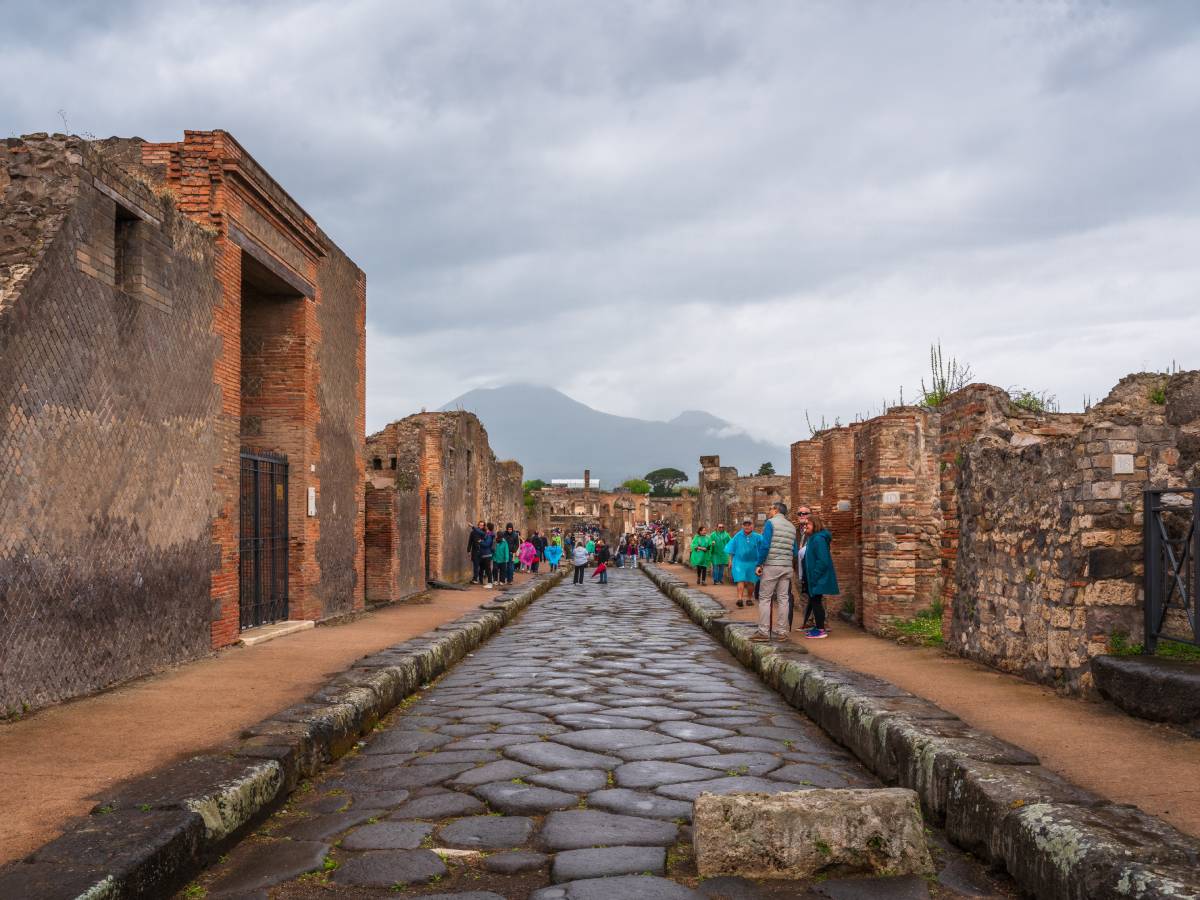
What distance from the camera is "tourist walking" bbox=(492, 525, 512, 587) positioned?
2192 cm

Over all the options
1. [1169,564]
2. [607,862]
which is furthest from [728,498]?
[607,862]

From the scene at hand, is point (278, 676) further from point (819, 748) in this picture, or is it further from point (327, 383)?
point (327, 383)

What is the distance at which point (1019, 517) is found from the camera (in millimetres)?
7691

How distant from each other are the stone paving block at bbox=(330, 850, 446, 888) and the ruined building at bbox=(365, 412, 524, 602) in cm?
1283

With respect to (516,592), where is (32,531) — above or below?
above

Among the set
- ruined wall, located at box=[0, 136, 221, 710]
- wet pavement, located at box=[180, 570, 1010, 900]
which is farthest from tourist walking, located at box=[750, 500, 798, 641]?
ruined wall, located at box=[0, 136, 221, 710]

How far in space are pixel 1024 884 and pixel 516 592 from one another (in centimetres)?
1477

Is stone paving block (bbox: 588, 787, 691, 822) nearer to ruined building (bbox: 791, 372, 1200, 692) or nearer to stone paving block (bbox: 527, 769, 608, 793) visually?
stone paving block (bbox: 527, 769, 608, 793)

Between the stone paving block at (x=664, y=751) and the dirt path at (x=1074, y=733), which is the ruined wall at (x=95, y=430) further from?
the dirt path at (x=1074, y=733)

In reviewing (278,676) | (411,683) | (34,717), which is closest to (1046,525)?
(411,683)

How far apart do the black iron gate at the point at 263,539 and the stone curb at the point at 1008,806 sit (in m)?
6.72

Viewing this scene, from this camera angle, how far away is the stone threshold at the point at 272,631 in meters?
10.2

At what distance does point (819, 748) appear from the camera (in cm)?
586

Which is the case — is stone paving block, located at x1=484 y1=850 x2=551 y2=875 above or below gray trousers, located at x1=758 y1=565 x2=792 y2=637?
below
